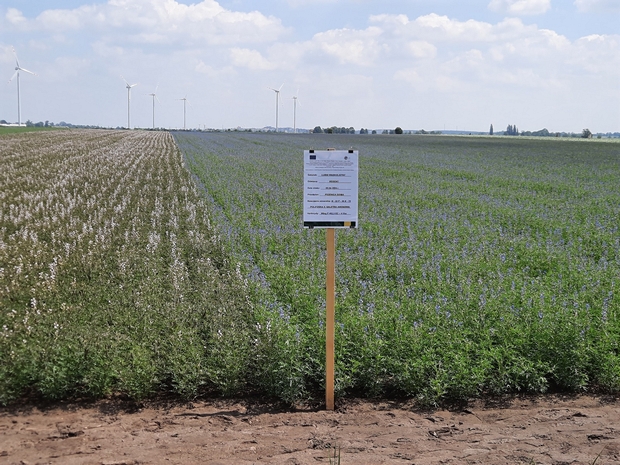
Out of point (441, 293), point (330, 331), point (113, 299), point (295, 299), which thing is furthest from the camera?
point (441, 293)

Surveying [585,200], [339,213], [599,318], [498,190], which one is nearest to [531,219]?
[585,200]

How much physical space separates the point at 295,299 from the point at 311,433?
3.32 metres

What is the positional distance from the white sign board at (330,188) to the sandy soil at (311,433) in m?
1.90

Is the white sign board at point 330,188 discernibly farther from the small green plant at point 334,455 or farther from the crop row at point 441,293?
the small green plant at point 334,455

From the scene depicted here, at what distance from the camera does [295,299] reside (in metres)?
8.60

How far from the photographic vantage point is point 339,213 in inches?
226

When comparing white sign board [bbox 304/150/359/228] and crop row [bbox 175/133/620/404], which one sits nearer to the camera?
white sign board [bbox 304/150/359/228]

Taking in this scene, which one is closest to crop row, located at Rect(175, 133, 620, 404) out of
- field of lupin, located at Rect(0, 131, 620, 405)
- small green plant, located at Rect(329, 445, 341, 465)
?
field of lupin, located at Rect(0, 131, 620, 405)

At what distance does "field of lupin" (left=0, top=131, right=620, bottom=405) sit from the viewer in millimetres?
6281

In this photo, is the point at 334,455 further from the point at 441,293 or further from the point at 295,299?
the point at 441,293

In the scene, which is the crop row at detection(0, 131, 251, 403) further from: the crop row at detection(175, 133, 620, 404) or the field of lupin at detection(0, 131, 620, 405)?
the crop row at detection(175, 133, 620, 404)

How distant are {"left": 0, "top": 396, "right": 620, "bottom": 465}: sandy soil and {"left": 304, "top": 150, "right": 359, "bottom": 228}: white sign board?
1902 mm

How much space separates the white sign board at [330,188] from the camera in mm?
5676

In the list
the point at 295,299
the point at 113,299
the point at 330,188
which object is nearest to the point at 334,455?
the point at 330,188
